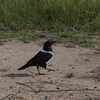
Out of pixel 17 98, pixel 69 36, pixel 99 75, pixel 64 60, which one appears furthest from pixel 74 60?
pixel 17 98

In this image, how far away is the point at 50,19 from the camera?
11.6 meters

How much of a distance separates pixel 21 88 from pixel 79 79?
91 cm

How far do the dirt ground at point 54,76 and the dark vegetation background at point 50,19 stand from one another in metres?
0.85

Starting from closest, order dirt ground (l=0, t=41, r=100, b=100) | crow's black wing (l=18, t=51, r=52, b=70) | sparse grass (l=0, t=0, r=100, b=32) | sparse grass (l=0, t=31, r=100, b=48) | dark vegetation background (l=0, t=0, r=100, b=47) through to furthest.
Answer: dirt ground (l=0, t=41, r=100, b=100)
crow's black wing (l=18, t=51, r=52, b=70)
sparse grass (l=0, t=31, r=100, b=48)
dark vegetation background (l=0, t=0, r=100, b=47)
sparse grass (l=0, t=0, r=100, b=32)

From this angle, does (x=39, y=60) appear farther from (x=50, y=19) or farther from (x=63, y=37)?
(x=50, y=19)

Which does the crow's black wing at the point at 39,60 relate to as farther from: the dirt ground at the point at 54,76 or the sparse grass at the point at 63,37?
the sparse grass at the point at 63,37

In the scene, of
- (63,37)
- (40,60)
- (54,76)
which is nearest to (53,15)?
(63,37)

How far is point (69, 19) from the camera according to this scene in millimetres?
11422

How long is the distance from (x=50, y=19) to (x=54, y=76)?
12.8ft

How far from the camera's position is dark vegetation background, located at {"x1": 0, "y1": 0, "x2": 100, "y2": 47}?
10.9 metres

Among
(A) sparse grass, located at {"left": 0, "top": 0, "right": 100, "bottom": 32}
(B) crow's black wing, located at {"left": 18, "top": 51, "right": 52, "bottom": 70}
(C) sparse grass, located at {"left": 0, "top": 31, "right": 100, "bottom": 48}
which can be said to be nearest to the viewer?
(B) crow's black wing, located at {"left": 18, "top": 51, "right": 52, "bottom": 70}

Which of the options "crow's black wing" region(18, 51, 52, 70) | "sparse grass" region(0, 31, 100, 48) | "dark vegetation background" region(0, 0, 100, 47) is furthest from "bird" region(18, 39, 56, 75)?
"dark vegetation background" region(0, 0, 100, 47)

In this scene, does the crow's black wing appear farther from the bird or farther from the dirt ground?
the dirt ground

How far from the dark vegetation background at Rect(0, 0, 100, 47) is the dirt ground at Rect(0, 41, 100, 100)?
85cm
